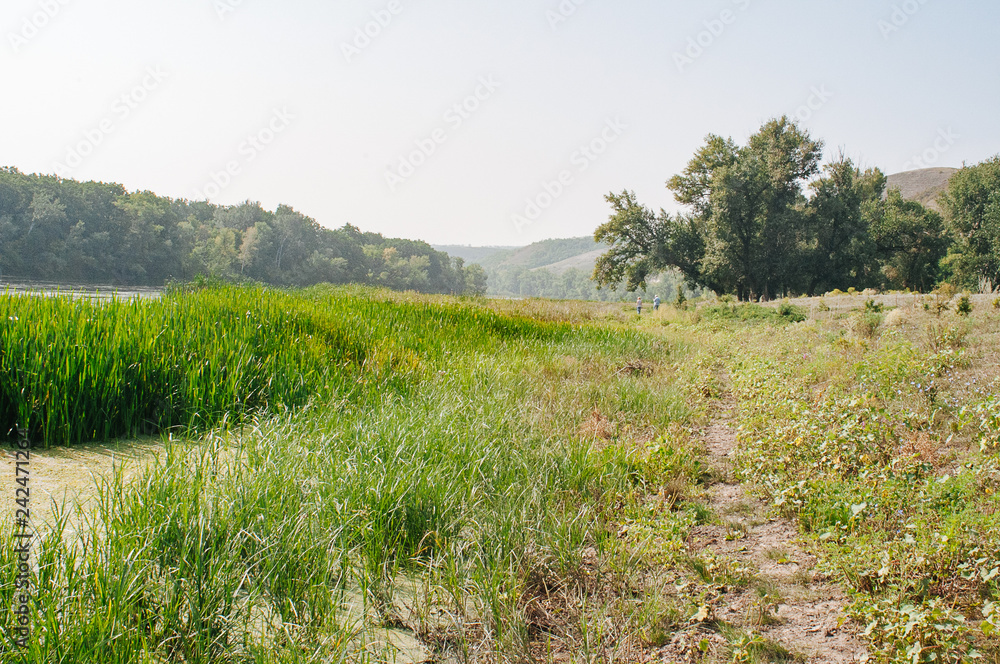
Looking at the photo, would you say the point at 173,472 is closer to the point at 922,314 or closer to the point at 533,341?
the point at 533,341

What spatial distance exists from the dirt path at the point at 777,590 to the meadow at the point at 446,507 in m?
0.03

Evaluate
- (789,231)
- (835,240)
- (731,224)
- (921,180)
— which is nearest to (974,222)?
(835,240)

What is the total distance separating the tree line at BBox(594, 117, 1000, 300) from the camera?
37.2 meters

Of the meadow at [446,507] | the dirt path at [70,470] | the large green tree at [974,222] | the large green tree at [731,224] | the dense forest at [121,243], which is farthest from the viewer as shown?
the dense forest at [121,243]

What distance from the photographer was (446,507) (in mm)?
3008

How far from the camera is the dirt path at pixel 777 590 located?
2.32m

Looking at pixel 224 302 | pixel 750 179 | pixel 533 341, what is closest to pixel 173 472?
pixel 224 302

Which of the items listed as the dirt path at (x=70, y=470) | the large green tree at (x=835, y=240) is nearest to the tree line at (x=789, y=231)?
the large green tree at (x=835, y=240)

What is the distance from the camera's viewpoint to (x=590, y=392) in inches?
256

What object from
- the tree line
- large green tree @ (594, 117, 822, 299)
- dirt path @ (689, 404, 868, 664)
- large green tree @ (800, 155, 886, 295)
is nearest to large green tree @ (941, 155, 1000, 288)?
the tree line

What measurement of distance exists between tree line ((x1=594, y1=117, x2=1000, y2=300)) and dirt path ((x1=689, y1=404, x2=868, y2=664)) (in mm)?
36546

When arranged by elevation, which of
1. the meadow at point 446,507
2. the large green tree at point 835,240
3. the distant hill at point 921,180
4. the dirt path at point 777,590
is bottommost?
the dirt path at point 777,590

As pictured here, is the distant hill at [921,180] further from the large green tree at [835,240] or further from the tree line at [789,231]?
the large green tree at [835,240]

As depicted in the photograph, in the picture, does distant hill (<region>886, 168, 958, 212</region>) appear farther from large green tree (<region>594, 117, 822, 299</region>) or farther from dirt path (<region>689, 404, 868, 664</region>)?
dirt path (<region>689, 404, 868, 664</region>)
